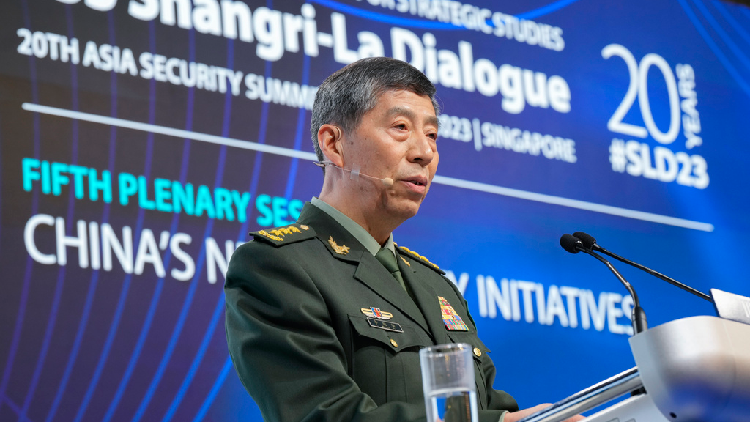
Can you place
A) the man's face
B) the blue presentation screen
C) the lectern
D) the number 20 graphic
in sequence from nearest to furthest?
the lectern < the man's face < the blue presentation screen < the number 20 graphic

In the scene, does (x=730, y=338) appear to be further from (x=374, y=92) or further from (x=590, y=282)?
(x=590, y=282)

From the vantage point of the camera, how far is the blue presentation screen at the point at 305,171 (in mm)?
2973

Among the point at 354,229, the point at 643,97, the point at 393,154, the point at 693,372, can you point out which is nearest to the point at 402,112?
the point at 393,154

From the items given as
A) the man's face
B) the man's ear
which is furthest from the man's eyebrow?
the man's ear

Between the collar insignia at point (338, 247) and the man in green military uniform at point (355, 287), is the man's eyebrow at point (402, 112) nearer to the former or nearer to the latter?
the man in green military uniform at point (355, 287)

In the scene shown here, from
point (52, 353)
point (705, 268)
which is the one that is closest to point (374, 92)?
point (52, 353)

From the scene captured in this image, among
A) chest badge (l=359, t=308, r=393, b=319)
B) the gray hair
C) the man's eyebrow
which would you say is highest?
the gray hair

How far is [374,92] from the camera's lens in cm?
229

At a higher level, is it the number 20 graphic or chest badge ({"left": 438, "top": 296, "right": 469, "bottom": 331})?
the number 20 graphic

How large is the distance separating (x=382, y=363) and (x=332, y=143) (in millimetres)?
672

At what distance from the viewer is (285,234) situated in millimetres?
2094

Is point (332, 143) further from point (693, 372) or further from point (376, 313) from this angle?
point (693, 372)

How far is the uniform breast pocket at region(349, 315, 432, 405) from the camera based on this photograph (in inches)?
75.3

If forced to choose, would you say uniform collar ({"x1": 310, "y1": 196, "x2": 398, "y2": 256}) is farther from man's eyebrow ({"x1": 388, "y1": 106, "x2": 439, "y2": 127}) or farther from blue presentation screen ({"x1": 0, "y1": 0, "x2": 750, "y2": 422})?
blue presentation screen ({"x1": 0, "y1": 0, "x2": 750, "y2": 422})
